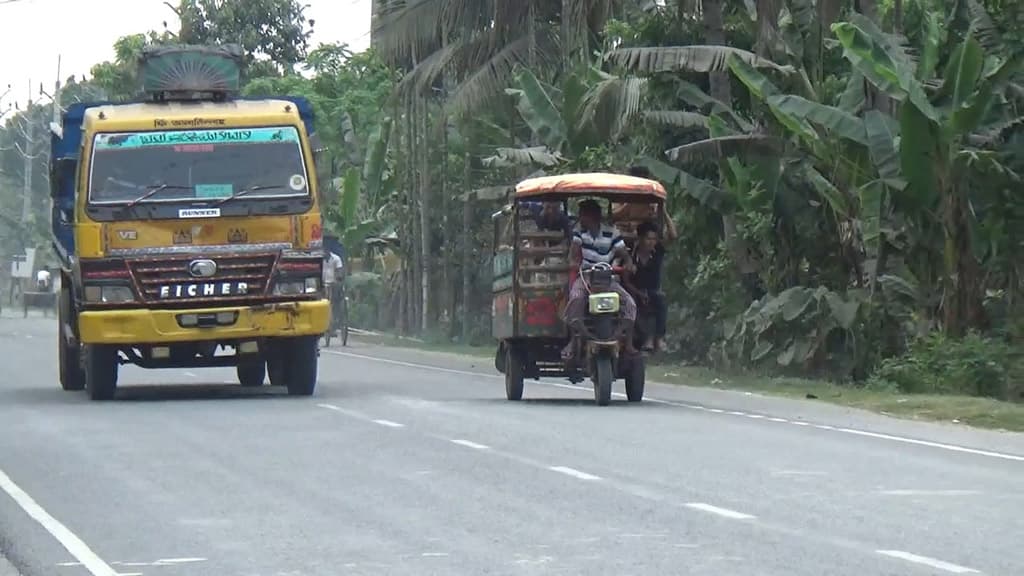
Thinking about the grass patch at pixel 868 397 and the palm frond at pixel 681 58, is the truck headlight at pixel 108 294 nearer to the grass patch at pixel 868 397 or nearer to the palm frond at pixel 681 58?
the grass patch at pixel 868 397

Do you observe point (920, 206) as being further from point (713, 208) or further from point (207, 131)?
point (207, 131)

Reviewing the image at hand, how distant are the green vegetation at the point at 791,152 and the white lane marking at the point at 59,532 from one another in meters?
9.93

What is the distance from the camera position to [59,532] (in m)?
11.0

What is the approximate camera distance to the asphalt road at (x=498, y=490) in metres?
9.91

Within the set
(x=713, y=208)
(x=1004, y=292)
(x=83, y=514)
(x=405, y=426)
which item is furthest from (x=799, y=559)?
(x=713, y=208)

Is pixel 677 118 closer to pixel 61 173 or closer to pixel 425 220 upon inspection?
pixel 61 173

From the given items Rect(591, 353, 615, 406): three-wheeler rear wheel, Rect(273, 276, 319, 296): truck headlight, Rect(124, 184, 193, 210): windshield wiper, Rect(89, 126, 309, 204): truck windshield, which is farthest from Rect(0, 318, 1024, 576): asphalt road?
Rect(89, 126, 309, 204): truck windshield

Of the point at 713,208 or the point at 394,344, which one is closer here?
the point at 713,208

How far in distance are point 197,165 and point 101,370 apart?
2.49 meters

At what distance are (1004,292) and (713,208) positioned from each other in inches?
181

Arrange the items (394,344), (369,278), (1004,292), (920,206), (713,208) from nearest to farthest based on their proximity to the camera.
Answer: (920,206) → (1004,292) → (713,208) → (394,344) → (369,278)

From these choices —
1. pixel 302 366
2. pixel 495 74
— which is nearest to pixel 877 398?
pixel 302 366

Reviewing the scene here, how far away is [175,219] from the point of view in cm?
2106

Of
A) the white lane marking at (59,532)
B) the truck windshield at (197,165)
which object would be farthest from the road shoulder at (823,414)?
the white lane marking at (59,532)
